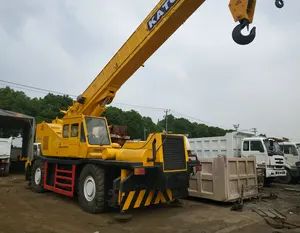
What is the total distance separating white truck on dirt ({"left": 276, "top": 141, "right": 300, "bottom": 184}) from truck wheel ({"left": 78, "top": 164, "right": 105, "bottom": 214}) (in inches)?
437

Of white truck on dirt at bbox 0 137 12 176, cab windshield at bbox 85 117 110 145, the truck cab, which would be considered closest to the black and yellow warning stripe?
cab windshield at bbox 85 117 110 145

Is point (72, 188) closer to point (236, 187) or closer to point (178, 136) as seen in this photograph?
point (178, 136)

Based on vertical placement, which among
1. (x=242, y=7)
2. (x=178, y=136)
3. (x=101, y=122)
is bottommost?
(x=178, y=136)

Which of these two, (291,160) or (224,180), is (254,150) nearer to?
(291,160)

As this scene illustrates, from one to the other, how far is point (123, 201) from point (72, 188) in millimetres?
2309

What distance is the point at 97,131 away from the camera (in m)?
8.13

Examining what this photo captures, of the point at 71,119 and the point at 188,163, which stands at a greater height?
the point at 71,119

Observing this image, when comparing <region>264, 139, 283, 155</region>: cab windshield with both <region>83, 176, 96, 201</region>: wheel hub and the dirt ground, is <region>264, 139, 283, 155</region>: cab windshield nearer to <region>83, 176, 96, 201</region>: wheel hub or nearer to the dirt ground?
the dirt ground

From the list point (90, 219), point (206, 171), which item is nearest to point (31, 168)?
point (90, 219)

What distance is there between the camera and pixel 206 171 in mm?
8555

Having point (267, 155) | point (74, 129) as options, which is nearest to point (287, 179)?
point (267, 155)

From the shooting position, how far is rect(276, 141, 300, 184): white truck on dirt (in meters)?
14.3

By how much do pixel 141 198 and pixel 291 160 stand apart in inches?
470

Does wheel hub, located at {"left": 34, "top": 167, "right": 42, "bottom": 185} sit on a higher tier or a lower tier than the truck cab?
lower
